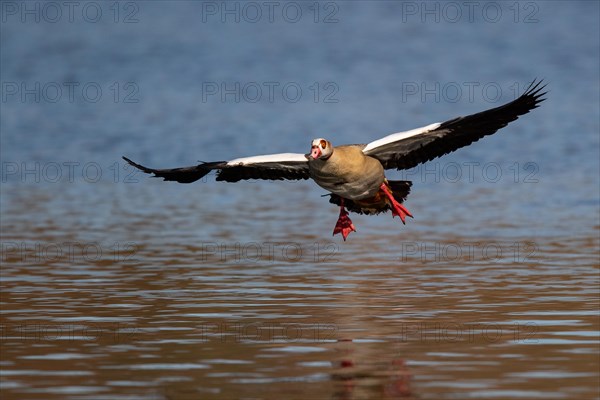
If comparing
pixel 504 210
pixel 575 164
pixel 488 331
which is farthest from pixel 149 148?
pixel 488 331

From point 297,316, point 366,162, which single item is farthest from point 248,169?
point 297,316

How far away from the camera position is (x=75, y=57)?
7481 centimetres

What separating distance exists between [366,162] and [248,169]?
1656 mm

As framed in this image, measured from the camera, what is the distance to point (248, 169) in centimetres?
1825

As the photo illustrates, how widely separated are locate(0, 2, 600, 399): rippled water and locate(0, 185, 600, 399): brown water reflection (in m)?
0.04

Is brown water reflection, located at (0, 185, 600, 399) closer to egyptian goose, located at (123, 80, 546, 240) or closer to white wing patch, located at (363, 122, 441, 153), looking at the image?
egyptian goose, located at (123, 80, 546, 240)

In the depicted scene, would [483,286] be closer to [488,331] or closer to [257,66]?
[488,331]

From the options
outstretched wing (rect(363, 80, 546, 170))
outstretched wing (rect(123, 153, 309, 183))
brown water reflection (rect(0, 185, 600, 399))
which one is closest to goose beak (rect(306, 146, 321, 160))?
outstretched wing (rect(123, 153, 309, 183))

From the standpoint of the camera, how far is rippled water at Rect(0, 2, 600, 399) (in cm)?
1359

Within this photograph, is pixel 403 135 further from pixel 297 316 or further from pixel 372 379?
pixel 372 379

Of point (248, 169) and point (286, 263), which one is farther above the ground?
point (248, 169)

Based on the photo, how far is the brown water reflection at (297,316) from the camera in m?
13.1

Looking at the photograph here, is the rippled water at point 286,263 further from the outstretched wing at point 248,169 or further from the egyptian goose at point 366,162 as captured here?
the outstretched wing at point 248,169

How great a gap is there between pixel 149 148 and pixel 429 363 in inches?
1247
